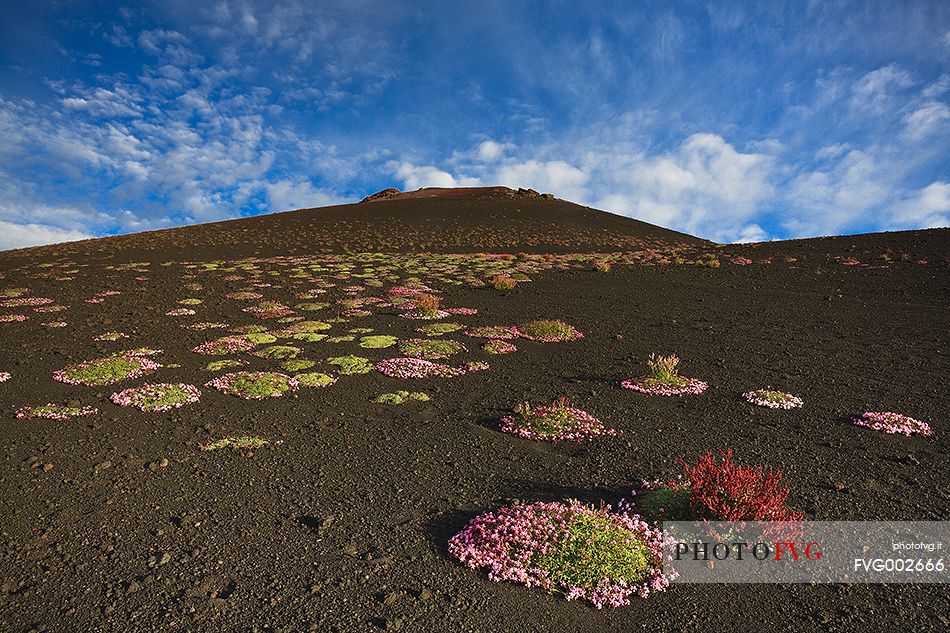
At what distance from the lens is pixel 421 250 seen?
181ft

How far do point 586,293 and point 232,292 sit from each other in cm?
2002

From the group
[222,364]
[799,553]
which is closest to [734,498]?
[799,553]

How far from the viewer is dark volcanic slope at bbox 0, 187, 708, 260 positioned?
5234cm

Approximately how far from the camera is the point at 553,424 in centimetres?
962

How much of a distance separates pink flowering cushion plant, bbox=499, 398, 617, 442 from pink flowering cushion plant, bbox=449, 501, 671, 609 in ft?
9.44

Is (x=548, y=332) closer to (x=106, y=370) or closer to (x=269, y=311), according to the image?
(x=269, y=311)

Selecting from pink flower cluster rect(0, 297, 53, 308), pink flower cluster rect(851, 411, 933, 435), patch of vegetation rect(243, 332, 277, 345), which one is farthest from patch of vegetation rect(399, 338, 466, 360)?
pink flower cluster rect(0, 297, 53, 308)

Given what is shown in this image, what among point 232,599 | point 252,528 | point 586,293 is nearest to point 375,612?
point 232,599

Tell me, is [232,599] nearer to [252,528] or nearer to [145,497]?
[252,528]

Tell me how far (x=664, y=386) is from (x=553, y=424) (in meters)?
4.25

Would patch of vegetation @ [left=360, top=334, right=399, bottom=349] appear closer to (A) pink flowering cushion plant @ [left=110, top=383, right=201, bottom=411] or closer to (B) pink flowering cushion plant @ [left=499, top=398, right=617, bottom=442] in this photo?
(A) pink flowering cushion plant @ [left=110, top=383, right=201, bottom=411]

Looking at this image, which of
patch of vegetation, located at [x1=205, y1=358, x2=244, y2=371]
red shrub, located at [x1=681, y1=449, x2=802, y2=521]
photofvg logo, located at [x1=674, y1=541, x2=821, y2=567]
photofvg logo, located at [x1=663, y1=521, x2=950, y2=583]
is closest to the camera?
photofvg logo, located at [x1=663, y1=521, x2=950, y2=583]

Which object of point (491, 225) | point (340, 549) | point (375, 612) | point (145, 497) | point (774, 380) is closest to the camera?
point (375, 612)

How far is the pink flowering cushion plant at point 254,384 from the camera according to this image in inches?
450
